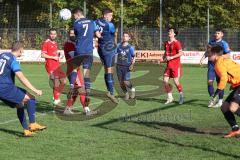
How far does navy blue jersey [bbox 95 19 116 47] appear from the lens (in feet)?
39.9

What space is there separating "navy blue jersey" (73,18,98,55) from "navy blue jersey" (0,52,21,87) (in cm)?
277

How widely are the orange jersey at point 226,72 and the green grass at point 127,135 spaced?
98cm

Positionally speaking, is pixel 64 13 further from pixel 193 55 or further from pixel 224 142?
pixel 224 142

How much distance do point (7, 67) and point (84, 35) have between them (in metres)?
2.95

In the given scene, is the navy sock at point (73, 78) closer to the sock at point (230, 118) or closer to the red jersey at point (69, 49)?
the red jersey at point (69, 49)

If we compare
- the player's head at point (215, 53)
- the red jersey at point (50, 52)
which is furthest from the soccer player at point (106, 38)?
the player's head at point (215, 53)

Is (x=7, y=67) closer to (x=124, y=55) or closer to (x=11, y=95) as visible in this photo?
(x=11, y=95)

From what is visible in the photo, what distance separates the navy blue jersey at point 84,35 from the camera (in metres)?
11.4

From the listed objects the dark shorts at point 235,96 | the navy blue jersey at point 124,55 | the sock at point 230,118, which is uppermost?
the navy blue jersey at point 124,55

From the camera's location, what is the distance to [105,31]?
12250 millimetres

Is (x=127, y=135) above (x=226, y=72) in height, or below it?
below

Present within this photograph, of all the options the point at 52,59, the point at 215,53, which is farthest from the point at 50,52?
the point at 215,53

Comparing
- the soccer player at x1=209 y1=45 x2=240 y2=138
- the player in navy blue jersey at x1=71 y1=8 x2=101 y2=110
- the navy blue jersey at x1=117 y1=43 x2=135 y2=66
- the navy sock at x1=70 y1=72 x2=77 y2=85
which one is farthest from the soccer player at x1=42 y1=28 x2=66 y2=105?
the soccer player at x1=209 y1=45 x2=240 y2=138

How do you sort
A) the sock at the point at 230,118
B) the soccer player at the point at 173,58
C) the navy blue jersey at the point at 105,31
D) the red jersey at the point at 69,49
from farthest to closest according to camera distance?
the soccer player at the point at 173,58 → the red jersey at the point at 69,49 → the navy blue jersey at the point at 105,31 → the sock at the point at 230,118
